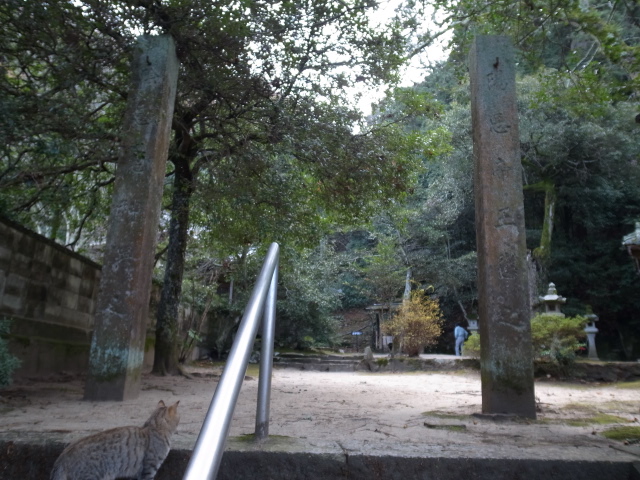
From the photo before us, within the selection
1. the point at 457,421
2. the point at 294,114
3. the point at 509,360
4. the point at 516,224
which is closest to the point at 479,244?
the point at 516,224

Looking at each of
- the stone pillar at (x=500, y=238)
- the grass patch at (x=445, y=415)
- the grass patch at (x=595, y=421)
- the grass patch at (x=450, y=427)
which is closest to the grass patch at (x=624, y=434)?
the grass patch at (x=595, y=421)

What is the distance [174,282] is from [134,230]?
8.68 feet

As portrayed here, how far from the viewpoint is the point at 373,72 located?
711cm

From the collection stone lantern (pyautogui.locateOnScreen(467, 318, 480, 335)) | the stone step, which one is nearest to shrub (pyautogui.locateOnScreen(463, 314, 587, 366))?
the stone step

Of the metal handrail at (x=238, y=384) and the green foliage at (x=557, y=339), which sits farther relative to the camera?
the green foliage at (x=557, y=339)

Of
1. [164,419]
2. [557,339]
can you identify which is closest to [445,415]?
[164,419]

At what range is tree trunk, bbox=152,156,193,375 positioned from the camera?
6992 millimetres

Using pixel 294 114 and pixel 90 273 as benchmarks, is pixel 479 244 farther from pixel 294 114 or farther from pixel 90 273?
pixel 90 273

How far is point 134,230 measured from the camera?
4516mm

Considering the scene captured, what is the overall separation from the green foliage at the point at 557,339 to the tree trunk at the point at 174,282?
6.44 m

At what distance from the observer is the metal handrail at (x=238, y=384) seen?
1.04 metres

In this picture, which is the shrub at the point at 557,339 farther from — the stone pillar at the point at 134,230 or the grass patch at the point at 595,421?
the stone pillar at the point at 134,230

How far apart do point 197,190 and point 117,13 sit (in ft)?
9.77

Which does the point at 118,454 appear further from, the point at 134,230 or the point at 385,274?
the point at 385,274
